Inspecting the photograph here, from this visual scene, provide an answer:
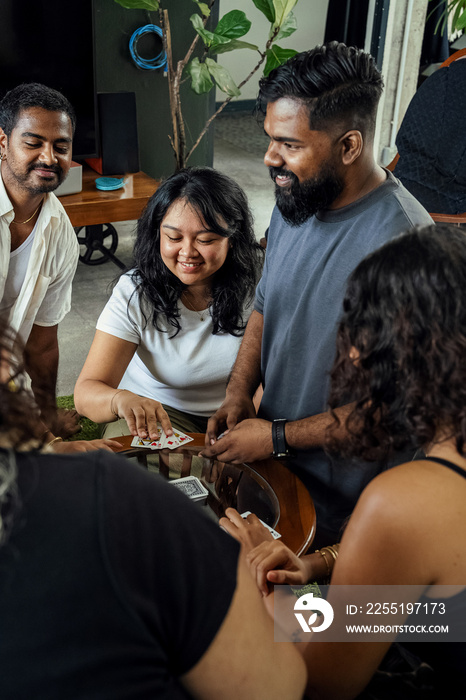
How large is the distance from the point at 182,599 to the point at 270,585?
764 mm

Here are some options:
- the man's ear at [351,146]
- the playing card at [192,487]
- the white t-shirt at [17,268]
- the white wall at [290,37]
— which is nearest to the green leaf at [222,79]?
the white t-shirt at [17,268]

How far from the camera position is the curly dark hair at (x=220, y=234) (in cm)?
209

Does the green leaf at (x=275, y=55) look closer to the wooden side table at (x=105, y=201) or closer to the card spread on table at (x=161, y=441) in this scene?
the wooden side table at (x=105, y=201)

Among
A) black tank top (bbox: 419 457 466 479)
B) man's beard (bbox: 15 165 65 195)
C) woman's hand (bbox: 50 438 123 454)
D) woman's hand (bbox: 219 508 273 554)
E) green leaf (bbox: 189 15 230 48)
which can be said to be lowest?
woman's hand (bbox: 50 438 123 454)

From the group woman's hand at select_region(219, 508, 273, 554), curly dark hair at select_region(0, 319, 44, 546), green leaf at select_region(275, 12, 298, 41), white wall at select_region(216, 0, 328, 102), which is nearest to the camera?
curly dark hair at select_region(0, 319, 44, 546)

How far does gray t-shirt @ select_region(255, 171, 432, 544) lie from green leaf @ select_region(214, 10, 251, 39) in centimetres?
194

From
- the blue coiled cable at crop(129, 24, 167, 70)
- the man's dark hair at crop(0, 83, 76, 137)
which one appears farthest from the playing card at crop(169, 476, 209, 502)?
the blue coiled cable at crop(129, 24, 167, 70)

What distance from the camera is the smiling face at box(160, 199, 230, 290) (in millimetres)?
2061

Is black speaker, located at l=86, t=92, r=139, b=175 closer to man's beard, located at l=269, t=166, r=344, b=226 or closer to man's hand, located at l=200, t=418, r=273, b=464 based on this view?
man's beard, located at l=269, t=166, r=344, b=226

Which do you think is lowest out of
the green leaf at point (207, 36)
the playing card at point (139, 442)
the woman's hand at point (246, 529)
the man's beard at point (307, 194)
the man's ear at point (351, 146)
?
the playing card at point (139, 442)

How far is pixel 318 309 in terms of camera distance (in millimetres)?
1826

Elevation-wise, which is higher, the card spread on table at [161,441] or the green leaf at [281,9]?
the green leaf at [281,9]

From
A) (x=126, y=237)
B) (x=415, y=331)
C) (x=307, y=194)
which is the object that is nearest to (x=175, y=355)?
(x=307, y=194)

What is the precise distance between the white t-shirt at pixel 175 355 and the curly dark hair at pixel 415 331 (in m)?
1.05
